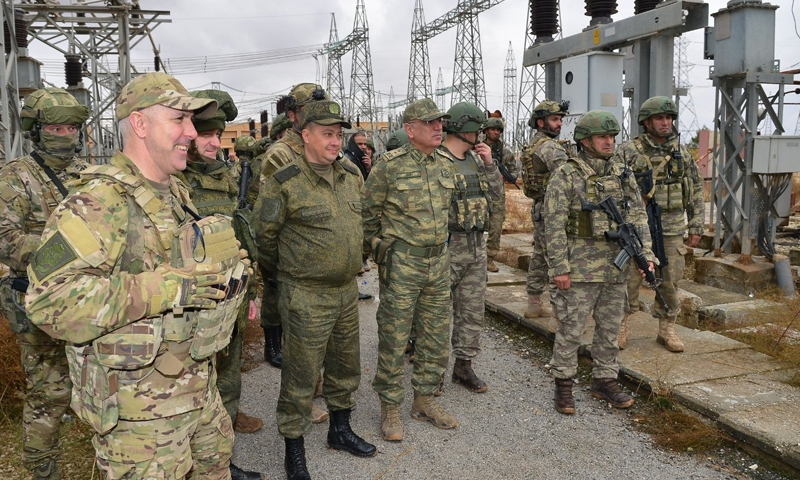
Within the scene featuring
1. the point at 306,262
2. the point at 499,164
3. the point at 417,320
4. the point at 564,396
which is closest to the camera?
the point at 306,262

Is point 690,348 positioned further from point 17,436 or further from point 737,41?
point 17,436

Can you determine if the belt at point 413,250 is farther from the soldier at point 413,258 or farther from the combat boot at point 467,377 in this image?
the combat boot at point 467,377

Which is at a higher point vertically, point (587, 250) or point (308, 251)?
point (308, 251)

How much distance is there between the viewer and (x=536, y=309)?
595 cm

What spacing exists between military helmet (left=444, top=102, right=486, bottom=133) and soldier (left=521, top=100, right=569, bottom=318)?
59.2 inches

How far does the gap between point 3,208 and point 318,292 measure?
1681 millimetres

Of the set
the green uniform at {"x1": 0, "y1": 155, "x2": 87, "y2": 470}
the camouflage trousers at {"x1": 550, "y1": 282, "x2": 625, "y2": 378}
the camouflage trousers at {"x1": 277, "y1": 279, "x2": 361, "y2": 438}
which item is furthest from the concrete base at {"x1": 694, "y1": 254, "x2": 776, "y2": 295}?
the green uniform at {"x1": 0, "y1": 155, "x2": 87, "y2": 470}

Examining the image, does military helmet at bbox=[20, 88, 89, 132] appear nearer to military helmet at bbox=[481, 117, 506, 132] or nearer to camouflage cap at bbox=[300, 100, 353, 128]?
camouflage cap at bbox=[300, 100, 353, 128]

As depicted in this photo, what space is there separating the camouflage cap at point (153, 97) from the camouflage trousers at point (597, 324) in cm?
301

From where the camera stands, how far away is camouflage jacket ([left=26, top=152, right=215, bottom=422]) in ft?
5.61

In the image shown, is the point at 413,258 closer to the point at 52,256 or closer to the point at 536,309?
the point at 52,256

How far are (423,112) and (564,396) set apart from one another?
2212 millimetres

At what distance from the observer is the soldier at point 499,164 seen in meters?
7.01

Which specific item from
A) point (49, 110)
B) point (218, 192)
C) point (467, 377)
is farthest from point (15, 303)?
point (467, 377)
